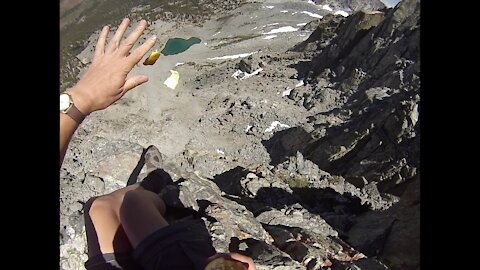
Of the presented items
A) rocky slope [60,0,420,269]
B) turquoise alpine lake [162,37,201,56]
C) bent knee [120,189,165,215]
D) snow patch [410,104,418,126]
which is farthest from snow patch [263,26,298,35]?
bent knee [120,189,165,215]

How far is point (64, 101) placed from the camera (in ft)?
2.40

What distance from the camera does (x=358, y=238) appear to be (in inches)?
64.1

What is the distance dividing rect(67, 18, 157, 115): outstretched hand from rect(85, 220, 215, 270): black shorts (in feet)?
1.29

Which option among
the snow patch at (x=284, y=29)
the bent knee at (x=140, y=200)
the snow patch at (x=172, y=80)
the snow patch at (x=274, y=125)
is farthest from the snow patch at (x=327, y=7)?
the bent knee at (x=140, y=200)

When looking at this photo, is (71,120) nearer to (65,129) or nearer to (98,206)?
(65,129)

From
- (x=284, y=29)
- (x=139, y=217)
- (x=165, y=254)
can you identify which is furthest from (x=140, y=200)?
(x=284, y=29)

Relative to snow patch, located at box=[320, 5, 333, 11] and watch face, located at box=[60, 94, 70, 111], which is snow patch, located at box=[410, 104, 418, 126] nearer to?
snow patch, located at box=[320, 5, 333, 11]

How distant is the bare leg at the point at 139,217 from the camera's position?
1.08 meters

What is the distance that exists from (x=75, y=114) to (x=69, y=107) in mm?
21
